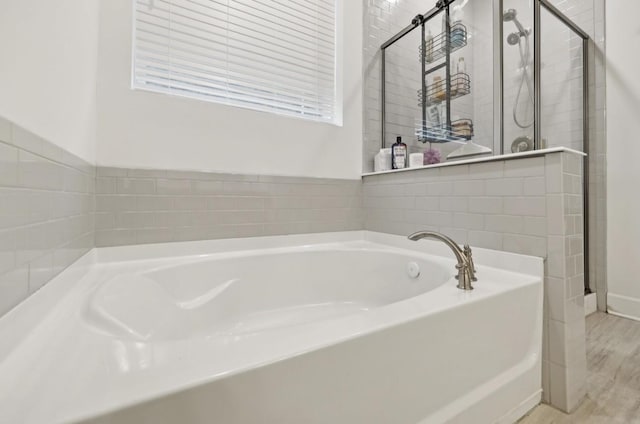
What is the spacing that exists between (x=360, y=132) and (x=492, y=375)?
1615 mm

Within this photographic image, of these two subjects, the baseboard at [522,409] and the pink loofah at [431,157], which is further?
the pink loofah at [431,157]

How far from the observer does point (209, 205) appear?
5.10 feet

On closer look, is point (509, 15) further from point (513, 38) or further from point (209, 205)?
point (209, 205)

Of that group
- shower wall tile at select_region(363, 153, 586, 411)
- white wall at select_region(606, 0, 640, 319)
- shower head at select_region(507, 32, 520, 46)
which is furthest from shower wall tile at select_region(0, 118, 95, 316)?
white wall at select_region(606, 0, 640, 319)

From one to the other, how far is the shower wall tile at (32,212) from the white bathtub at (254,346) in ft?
0.20

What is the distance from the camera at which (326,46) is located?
204 cm

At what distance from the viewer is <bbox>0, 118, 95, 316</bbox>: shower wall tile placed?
0.56 metres

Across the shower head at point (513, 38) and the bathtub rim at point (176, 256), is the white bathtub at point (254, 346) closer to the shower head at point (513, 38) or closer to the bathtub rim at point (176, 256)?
the bathtub rim at point (176, 256)

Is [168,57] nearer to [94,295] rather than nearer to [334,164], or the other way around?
[334,164]

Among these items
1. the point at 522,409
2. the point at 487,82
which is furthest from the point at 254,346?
the point at 487,82

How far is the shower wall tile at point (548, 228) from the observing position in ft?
3.51

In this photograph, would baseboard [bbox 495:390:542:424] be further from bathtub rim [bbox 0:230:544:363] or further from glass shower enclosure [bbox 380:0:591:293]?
glass shower enclosure [bbox 380:0:591:293]

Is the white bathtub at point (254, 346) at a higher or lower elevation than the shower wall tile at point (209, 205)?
lower

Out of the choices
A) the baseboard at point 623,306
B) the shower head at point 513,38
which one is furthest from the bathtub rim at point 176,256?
the baseboard at point 623,306
